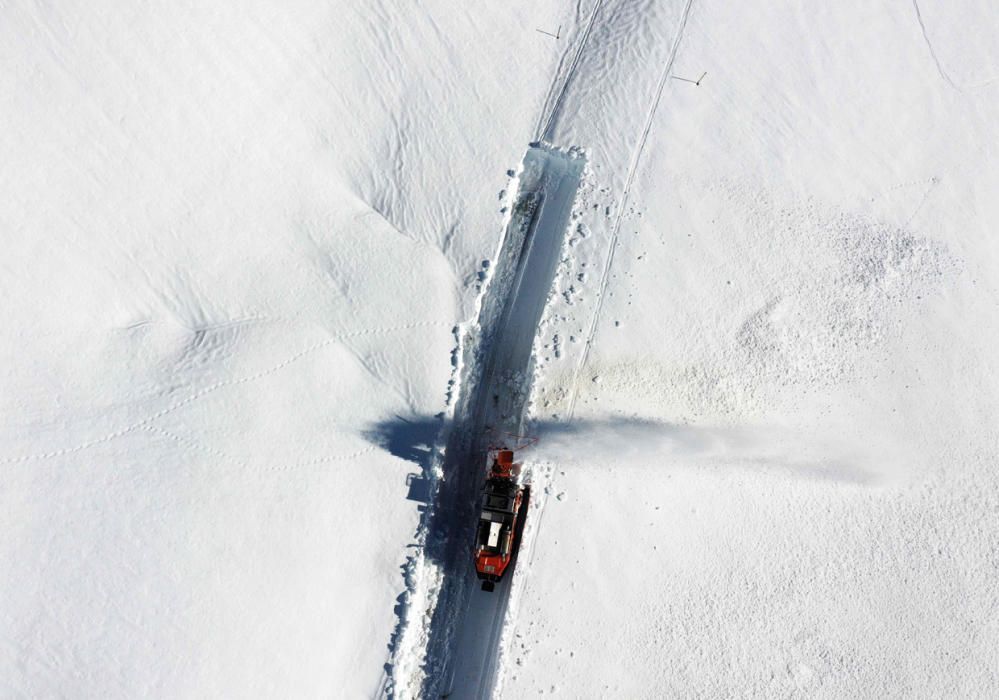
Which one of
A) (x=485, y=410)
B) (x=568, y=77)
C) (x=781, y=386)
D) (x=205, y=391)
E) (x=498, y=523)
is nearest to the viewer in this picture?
(x=498, y=523)

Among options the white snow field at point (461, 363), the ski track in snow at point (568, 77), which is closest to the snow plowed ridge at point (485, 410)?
the white snow field at point (461, 363)

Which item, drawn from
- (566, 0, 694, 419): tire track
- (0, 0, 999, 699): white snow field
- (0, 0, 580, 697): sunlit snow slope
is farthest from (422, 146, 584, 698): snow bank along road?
(566, 0, 694, 419): tire track

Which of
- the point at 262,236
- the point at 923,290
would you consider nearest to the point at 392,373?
the point at 262,236

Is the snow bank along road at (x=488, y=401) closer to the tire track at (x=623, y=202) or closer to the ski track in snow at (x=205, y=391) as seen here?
the tire track at (x=623, y=202)

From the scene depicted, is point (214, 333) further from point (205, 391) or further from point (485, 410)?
point (485, 410)

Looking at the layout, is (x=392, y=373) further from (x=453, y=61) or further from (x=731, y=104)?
(x=731, y=104)

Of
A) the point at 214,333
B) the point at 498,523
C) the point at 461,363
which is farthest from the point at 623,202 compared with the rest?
the point at 214,333
